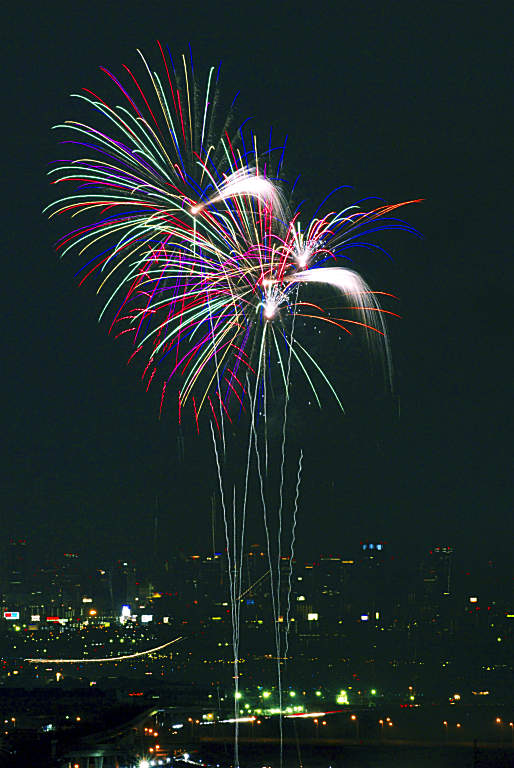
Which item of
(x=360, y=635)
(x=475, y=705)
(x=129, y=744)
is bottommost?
(x=129, y=744)

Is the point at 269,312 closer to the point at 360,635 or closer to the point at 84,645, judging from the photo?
the point at 360,635

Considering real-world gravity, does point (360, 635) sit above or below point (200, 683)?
above

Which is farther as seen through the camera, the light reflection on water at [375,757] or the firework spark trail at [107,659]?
the firework spark trail at [107,659]

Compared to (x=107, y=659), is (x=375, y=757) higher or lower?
lower

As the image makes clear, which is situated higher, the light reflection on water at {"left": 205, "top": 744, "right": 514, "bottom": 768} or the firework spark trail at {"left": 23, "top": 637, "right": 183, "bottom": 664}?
the firework spark trail at {"left": 23, "top": 637, "right": 183, "bottom": 664}

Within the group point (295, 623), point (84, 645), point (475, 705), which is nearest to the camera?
point (475, 705)

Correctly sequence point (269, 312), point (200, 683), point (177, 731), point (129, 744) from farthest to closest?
point (200, 683)
point (177, 731)
point (129, 744)
point (269, 312)

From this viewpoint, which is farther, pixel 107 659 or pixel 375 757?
pixel 107 659

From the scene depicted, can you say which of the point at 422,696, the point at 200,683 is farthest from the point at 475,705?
the point at 200,683

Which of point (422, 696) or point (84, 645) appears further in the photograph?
point (84, 645)

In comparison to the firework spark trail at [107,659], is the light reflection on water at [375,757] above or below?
below

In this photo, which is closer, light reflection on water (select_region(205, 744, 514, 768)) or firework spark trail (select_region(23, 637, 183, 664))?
light reflection on water (select_region(205, 744, 514, 768))
